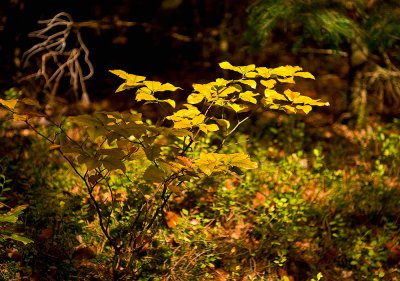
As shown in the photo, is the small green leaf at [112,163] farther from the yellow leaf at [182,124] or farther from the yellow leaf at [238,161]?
the yellow leaf at [238,161]

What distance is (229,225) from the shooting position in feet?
11.0

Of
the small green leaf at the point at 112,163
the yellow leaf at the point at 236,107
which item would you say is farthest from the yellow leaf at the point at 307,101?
the small green leaf at the point at 112,163

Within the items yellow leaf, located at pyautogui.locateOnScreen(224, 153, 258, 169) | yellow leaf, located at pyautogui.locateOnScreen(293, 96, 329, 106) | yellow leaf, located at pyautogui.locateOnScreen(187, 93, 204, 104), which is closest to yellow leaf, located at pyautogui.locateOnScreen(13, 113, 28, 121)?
yellow leaf, located at pyautogui.locateOnScreen(187, 93, 204, 104)

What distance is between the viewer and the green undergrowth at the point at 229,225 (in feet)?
8.93

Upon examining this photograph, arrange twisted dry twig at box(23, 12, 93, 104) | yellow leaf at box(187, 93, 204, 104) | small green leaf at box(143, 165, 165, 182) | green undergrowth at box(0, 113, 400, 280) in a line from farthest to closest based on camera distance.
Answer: twisted dry twig at box(23, 12, 93, 104) < green undergrowth at box(0, 113, 400, 280) < yellow leaf at box(187, 93, 204, 104) < small green leaf at box(143, 165, 165, 182)

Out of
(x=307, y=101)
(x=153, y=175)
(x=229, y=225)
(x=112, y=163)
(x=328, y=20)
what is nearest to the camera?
(x=112, y=163)

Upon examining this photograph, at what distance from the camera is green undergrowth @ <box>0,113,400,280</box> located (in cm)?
272

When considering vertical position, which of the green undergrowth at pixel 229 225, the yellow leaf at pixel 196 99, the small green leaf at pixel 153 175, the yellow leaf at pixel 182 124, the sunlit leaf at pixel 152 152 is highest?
the yellow leaf at pixel 196 99

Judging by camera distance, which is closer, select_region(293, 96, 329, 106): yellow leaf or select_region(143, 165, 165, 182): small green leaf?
select_region(143, 165, 165, 182): small green leaf

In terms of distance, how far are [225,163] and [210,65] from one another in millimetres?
5599

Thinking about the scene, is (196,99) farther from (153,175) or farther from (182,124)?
(153,175)

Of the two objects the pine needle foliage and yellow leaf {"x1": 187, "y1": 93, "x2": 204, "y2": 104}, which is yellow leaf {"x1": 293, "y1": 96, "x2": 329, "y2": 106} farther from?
the pine needle foliage

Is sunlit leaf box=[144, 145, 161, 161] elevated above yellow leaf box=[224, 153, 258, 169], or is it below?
above

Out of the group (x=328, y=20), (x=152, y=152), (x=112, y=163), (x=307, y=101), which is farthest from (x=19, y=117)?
(x=328, y=20)
